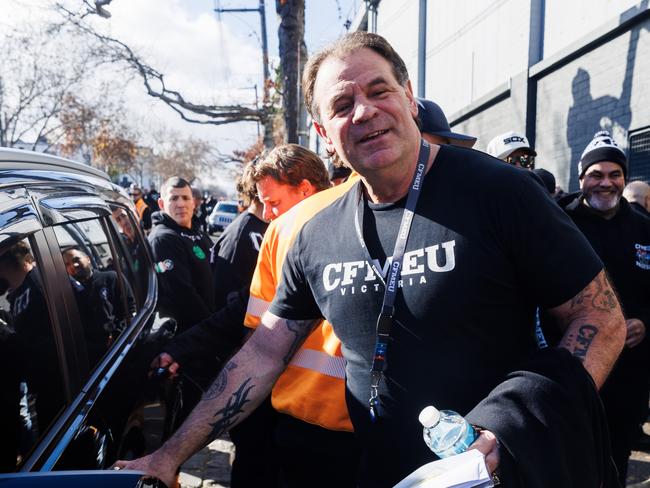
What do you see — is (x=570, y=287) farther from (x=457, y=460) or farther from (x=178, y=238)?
(x=178, y=238)

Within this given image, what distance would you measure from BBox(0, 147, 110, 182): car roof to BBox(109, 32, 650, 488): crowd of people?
0.85 meters

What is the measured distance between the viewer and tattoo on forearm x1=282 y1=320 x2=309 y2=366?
1.99m

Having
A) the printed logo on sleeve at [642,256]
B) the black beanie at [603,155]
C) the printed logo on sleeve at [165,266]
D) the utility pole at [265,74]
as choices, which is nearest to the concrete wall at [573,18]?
the black beanie at [603,155]

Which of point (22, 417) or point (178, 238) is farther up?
point (178, 238)

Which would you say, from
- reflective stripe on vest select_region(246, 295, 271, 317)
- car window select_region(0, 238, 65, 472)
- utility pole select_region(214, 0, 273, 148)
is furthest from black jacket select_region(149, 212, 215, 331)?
utility pole select_region(214, 0, 273, 148)

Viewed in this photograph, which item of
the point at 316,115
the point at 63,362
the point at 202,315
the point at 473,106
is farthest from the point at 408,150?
the point at 473,106

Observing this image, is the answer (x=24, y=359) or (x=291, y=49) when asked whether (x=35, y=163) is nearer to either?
(x=24, y=359)

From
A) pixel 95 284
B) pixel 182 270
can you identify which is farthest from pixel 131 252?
pixel 182 270

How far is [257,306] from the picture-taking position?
2395 millimetres

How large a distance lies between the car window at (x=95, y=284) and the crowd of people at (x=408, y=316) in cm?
33

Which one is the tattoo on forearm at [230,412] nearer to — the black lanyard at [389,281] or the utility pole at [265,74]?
the black lanyard at [389,281]

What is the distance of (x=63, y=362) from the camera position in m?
1.78

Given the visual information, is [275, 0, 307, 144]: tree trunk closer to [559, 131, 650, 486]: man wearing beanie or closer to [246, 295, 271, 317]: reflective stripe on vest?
[559, 131, 650, 486]: man wearing beanie

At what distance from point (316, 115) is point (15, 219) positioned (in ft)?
3.20
